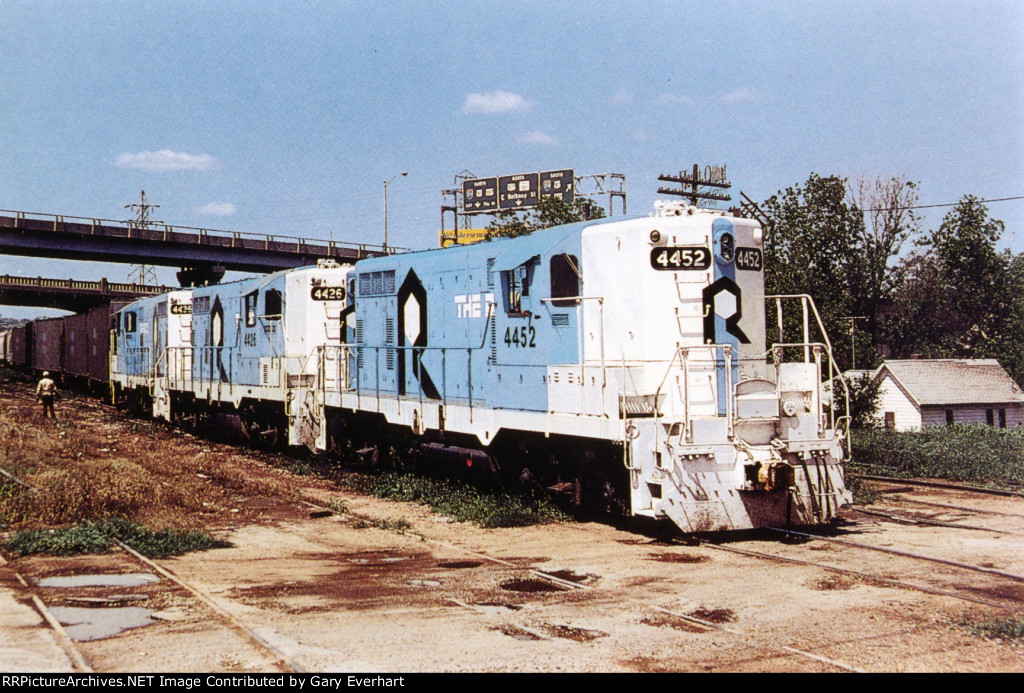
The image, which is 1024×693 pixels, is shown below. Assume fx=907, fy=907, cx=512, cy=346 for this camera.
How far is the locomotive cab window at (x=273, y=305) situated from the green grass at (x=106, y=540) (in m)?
8.86

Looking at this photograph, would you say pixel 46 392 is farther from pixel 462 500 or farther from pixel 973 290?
pixel 973 290

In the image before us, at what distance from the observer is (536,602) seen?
23.6ft

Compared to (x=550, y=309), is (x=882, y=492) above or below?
below

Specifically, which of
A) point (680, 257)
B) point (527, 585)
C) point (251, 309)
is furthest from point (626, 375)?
point (251, 309)

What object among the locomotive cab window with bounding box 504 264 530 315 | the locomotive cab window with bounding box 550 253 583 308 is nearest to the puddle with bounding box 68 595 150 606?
the locomotive cab window with bounding box 550 253 583 308

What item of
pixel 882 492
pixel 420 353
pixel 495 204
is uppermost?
pixel 495 204

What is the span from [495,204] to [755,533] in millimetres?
42504

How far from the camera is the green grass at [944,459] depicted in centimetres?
1617

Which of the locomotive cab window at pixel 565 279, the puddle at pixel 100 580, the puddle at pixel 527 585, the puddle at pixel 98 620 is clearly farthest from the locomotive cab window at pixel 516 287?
the puddle at pixel 98 620

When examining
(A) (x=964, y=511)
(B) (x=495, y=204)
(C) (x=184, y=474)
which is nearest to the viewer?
(A) (x=964, y=511)

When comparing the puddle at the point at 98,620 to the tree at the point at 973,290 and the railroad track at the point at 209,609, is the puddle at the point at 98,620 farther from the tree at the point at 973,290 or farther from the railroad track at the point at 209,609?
the tree at the point at 973,290
